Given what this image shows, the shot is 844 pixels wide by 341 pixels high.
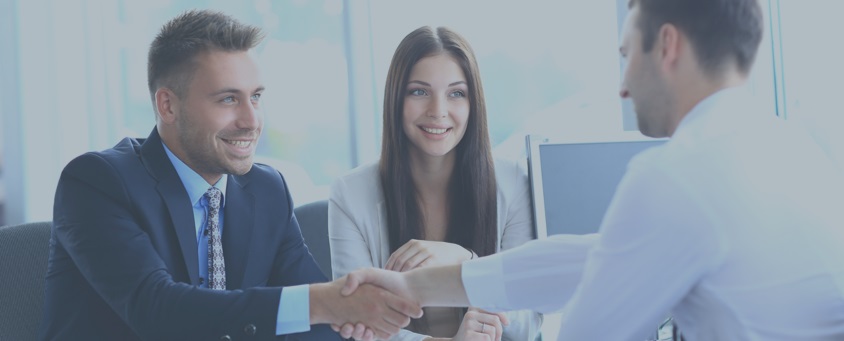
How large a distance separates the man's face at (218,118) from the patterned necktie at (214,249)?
0.23ft

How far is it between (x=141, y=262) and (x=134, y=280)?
42 mm

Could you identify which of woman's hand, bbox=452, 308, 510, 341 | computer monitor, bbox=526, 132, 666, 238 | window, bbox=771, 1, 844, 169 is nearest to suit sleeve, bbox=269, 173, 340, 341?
woman's hand, bbox=452, 308, 510, 341

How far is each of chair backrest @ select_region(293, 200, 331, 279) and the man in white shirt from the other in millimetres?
1584

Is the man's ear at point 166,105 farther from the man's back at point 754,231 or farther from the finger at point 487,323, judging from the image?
the man's back at point 754,231

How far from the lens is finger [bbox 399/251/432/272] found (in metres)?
2.07

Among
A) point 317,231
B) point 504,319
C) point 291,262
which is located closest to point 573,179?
point 504,319

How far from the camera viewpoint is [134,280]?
1816mm

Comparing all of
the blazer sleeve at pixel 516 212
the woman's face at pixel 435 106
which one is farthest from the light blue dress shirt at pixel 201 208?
the blazer sleeve at pixel 516 212

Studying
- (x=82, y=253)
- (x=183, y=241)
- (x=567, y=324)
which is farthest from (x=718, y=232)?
(x=82, y=253)

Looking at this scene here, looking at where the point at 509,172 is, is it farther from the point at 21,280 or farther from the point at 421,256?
the point at 21,280

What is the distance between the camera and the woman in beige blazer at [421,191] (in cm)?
232

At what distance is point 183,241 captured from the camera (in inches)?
76.4

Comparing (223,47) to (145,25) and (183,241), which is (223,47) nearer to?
(183,241)

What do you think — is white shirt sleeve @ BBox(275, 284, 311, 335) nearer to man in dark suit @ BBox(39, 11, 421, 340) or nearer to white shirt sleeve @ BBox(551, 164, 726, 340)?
man in dark suit @ BBox(39, 11, 421, 340)
